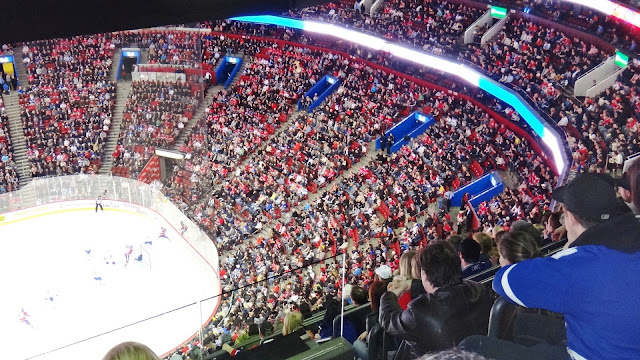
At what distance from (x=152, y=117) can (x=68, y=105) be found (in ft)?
10.6

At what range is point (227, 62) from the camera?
105ft

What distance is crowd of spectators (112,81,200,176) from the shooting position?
21844mm

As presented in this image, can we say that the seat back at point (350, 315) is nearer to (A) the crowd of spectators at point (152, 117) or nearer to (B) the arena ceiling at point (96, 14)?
(B) the arena ceiling at point (96, 14)

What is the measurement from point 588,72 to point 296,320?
18084 mm

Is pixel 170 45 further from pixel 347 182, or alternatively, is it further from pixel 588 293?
pixel 588 293

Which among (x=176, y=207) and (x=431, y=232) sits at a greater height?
(x=176, y=207)

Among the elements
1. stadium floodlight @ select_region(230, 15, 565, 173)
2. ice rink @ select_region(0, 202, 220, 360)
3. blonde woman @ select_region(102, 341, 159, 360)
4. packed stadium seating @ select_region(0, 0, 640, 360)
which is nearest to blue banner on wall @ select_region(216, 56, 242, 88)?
stadium floodlight @ select_region(230, 15, 565, 173)

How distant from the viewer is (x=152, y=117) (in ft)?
73.0

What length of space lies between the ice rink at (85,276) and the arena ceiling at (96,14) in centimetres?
1181

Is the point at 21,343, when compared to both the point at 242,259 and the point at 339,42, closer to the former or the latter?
the point at 242,259

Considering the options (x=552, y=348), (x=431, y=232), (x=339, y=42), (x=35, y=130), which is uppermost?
(x=339, y=42)

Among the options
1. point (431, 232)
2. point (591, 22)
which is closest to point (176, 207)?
point (431, 232)

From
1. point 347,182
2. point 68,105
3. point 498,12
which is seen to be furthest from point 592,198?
point 498,12

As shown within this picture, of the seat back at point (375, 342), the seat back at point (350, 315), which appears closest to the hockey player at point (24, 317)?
the seat back at point (350, 315)
